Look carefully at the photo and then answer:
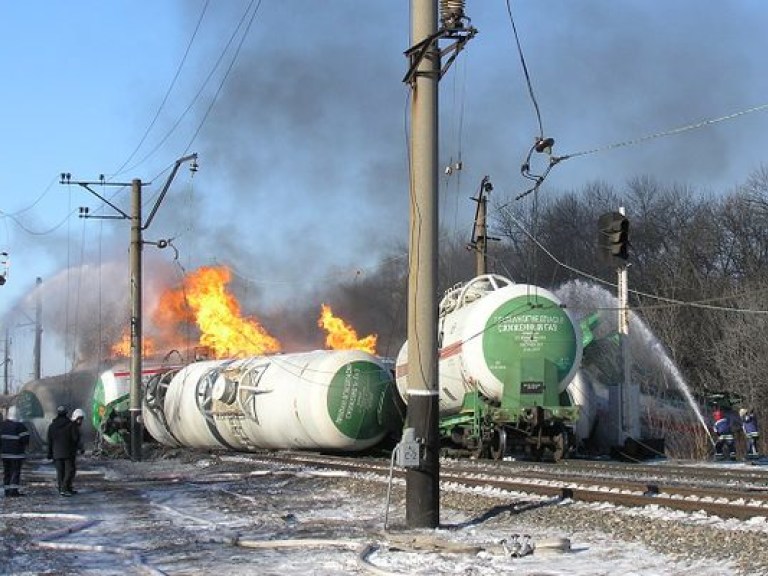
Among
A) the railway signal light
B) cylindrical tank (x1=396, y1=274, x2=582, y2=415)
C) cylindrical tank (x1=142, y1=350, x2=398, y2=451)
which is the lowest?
cylindrical tank (x1=142, y1=350, x2=398, y2=451)

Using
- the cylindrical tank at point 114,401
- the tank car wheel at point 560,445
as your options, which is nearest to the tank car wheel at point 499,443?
the tank car wheel at point 560,445

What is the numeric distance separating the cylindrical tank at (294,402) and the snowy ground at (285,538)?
22.3 feet

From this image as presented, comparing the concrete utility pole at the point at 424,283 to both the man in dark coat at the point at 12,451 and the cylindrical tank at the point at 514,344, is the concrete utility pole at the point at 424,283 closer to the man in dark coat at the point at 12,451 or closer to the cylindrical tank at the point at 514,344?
the man in dark coat at the point at 12,451

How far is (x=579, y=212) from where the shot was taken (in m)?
63.9

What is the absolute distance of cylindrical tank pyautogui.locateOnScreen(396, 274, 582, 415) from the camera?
21828 mm

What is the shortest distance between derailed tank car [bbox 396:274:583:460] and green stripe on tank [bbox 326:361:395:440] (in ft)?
3.01

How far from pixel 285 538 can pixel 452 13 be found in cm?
641

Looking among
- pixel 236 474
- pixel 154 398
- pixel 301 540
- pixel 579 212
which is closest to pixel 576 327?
pixel 236 474

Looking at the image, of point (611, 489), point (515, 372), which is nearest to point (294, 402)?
point (515, 372)

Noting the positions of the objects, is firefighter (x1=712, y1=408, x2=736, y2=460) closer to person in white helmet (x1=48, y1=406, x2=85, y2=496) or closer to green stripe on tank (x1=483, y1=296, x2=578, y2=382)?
green stripe on tank (x1=483, y1=296, x2=578, y2=382)

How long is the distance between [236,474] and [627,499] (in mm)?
9607

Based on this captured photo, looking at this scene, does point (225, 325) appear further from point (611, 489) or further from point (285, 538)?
point (285, 538)

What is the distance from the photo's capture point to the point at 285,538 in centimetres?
1015

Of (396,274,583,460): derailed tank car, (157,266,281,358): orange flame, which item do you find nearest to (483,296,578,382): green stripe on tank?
(396,274,583,460): derailed tank car
